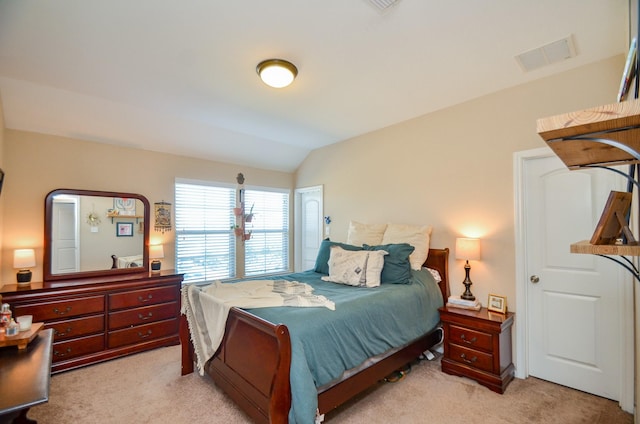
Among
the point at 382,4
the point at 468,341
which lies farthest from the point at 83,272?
the point at 468,341

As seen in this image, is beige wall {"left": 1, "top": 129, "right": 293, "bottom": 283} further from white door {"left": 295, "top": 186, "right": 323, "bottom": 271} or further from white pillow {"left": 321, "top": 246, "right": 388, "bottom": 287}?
white pillow {"left": 321, "top": 246, "right": 388, "bottom": 287}

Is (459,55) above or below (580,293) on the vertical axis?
above

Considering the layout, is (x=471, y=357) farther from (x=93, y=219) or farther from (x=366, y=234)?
(x=93, y=219)

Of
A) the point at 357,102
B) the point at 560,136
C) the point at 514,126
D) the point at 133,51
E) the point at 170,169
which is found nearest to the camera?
the point at 560,136

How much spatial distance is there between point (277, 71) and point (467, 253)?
2.39 m

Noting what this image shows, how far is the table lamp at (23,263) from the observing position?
9.53 ft

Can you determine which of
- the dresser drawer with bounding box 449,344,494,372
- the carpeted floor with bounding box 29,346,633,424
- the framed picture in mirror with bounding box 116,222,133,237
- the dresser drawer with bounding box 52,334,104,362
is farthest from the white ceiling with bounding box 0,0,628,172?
the carpeted floor with bounding box 29,346,633,424

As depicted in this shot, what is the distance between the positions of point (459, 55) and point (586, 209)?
166cm

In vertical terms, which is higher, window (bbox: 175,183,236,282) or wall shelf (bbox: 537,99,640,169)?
wall shelf (bbox: 537,99,640,169)

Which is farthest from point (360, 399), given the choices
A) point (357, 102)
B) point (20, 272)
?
point (20, 272)

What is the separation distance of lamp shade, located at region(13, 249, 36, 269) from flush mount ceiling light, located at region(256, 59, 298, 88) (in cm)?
290

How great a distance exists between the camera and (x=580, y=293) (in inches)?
99.7

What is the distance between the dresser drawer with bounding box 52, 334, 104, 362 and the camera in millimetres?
2828

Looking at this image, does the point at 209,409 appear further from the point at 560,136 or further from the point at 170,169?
the point at 170,169
